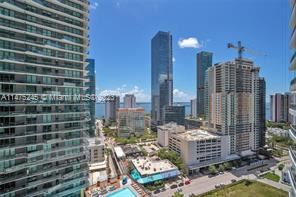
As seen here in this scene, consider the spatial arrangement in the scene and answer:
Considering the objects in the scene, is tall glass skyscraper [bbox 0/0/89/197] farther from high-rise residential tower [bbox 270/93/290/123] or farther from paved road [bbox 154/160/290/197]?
high-rise residential tower [bbox 270/93/290/123]

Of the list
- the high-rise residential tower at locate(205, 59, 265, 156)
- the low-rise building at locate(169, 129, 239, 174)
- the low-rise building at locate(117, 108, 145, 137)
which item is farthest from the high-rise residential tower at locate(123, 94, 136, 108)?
the low-rise building at locate(169, 129, 239, 174)

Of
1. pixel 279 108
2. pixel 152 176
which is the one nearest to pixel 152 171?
pixel 152 176

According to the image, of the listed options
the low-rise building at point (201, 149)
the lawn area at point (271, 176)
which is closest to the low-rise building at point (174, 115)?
the low-rise building at point (201, 149)

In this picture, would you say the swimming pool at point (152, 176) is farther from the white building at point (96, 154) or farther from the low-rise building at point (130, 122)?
the low-rise building at point (130, 122)

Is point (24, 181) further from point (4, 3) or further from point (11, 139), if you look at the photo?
point (4, 3)

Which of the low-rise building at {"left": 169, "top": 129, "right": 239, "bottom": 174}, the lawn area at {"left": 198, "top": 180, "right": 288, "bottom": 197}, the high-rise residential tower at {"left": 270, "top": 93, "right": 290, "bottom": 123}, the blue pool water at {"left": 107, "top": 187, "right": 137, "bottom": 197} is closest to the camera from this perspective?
the blue pool water at {"left": 107, "top": 187, "right": 137, "bottom": 197}

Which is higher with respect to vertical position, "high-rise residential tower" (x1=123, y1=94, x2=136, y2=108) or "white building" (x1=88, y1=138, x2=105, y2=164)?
"high-rise residential tower" (x1=123, y1=94, x2=136, y2=108)
